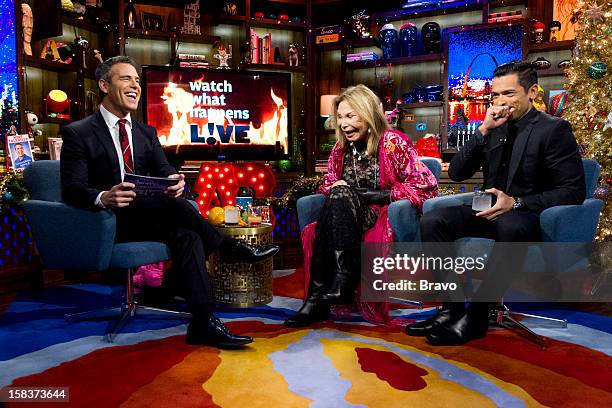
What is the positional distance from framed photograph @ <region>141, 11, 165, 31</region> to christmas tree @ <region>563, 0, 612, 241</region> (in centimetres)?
370

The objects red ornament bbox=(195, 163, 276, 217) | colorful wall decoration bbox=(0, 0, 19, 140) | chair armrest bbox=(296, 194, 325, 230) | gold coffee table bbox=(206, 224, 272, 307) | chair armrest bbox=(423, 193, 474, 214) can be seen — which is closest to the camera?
chair armrest bbox=(423, 193, 474, 214)

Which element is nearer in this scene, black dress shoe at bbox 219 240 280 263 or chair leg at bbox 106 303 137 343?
chair leg at bbox 106 303 137 343

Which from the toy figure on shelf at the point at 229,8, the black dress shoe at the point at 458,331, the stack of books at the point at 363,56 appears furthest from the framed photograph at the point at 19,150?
the stack of books at the point at 363,56

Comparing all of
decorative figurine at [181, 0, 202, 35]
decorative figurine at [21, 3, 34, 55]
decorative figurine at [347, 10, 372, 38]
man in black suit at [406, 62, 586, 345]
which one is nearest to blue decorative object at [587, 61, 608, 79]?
man in black suit at [406, 62, 586, 345]

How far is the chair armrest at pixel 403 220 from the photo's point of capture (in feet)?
9.29

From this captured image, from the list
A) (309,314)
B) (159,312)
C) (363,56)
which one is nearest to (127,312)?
(159,312)

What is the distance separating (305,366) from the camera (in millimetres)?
2189

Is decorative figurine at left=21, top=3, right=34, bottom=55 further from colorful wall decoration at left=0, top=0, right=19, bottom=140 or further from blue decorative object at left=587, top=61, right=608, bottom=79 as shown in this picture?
blue decorative object at left=587, top=61, right=608, bottom=79

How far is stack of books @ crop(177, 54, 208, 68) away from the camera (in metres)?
5.34

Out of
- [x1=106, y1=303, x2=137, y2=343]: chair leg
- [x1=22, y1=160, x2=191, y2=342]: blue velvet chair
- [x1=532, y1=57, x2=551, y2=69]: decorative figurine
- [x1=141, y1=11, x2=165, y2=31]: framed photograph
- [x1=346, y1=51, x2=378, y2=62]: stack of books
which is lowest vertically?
[x1=106, y1=303, x2=137, y2=343]: chair leg

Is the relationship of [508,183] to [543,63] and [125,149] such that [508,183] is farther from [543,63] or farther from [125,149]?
[543,63]

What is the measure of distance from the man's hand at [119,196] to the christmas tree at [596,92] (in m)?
3.10

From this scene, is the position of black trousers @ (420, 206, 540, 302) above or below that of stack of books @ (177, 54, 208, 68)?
below

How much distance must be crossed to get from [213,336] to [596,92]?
3.29 metres
